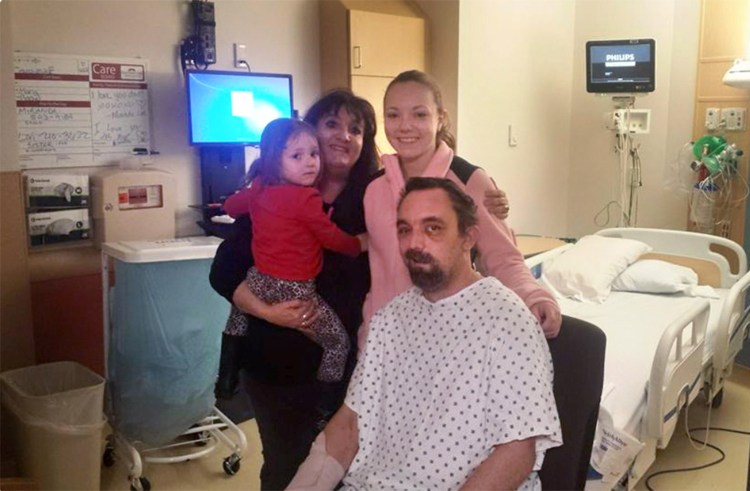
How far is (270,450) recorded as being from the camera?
5.66 ft

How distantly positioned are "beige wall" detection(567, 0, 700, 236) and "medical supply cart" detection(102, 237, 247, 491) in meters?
2.69

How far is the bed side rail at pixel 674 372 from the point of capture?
7.32 feet

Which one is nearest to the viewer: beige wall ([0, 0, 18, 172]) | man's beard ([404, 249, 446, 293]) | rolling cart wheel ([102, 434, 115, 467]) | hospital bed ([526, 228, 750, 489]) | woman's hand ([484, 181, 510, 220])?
man's beard ([404, 249, 446, 293])

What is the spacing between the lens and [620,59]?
12.6 ft

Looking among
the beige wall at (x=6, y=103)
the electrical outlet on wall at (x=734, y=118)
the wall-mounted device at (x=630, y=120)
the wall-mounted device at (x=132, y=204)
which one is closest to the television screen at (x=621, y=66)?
the wall-mounted device at (x=630, y=120)

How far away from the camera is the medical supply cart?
8.19ft

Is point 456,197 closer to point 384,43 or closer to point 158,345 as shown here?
point 158,345

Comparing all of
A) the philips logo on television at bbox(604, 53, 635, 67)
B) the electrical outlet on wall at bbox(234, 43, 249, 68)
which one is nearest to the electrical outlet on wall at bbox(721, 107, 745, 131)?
the philips logo on television at bbox(604, 53, 635, 67)

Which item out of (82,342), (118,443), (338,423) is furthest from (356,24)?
(338,423)

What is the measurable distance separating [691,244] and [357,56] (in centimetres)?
192

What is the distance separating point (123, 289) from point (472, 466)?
1633 millimetres

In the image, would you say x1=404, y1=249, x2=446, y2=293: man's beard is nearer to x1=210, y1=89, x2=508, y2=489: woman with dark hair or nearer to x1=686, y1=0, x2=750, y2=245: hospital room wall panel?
x1=210, y1=89, x2=508, y2=489: woman with dark hair

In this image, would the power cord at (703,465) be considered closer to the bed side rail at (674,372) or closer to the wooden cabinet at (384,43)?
the bed side rail at (674,372)

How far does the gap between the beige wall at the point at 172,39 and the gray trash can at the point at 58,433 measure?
1.16 m
